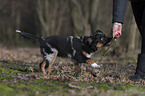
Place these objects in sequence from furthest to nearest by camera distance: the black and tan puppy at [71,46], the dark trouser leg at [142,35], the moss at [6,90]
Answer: the black and tan puppy at [71,46] → the dark trouser leg at [142,35] → the moss at [6,90]

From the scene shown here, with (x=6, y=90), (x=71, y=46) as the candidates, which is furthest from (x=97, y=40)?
(x=6, y=90)

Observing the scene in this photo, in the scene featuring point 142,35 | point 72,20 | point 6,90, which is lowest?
point 6,90

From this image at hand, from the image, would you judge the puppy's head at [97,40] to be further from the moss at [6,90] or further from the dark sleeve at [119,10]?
the moss at [6,90]

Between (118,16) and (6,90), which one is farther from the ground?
(118,16)

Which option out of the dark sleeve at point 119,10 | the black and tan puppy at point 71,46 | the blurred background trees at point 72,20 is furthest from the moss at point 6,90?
the blurred background trees at point 72,20

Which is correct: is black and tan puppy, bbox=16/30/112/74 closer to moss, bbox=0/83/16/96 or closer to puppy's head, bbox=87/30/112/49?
puppy's head, bbox=87/30/112/49

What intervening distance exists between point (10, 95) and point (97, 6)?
12789 mm

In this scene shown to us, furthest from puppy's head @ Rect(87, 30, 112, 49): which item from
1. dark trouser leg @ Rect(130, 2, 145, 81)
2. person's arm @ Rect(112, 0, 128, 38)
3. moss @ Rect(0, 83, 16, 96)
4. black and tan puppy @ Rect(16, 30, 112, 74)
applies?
moss @ Rect(0, 83, 16, 96)

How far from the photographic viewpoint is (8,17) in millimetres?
24984

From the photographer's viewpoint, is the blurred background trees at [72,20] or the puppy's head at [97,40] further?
the blurred background trees at [72,20]

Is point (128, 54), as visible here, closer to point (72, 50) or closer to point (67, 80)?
point (72, 50)

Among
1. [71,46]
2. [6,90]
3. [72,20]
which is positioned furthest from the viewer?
[72,20]

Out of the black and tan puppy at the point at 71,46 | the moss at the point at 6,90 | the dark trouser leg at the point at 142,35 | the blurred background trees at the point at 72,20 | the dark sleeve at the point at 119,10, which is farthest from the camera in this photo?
the blurred background trees at the point at 72,20

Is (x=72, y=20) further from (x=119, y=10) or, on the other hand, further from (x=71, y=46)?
(x=119, y=10)
